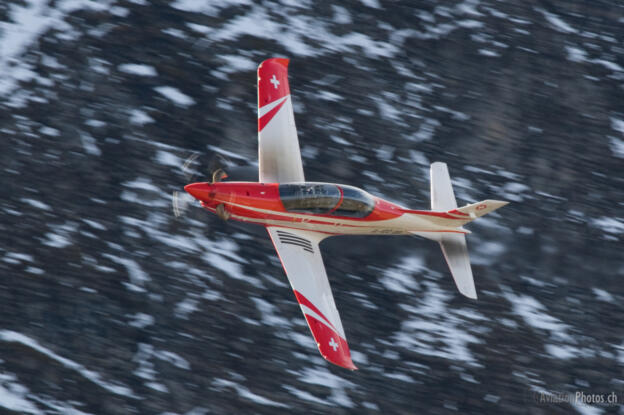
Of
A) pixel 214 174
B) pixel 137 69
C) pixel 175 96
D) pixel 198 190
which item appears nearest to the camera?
pixel 198 190

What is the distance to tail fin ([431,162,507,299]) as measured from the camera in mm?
21203

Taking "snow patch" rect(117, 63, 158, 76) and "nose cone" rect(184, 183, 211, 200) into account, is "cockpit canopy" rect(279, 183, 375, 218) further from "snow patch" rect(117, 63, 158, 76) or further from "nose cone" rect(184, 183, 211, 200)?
"snow patch" rect(117, 63, 158, 76)

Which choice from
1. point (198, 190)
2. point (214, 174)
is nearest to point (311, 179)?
point (214, 174)

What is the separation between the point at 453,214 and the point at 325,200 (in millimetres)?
3465

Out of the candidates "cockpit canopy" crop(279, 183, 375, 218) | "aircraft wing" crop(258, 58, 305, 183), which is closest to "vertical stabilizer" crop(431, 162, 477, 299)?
"cockpit canopy" crop(279, 183, 375, 218)

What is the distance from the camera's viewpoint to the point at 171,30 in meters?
26.5

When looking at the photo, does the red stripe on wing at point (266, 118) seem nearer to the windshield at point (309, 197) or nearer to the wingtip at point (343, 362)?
the windshield at point (309, 197)

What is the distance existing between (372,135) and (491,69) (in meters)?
5.51

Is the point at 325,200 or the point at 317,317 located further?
the point at 325,200

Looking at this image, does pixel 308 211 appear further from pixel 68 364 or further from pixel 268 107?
pixel 68 364

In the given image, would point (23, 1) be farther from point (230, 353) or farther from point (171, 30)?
point (230, 353)

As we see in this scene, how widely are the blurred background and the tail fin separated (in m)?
1.82

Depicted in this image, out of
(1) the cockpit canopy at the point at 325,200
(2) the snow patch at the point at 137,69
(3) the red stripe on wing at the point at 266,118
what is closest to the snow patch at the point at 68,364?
(1) the cockpit canopy at the point at 325,200

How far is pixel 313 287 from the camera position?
19953mm
